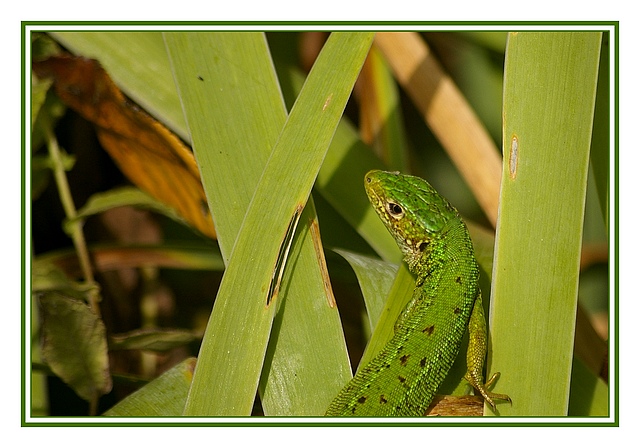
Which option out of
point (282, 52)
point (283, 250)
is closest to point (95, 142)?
point (282, 52)

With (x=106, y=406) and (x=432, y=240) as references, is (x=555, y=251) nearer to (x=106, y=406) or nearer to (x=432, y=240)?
(x=432, y=240)

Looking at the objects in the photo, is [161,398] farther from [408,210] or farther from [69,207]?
[408,210]

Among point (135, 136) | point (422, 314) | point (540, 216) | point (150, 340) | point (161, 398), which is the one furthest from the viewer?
point (135, 136)

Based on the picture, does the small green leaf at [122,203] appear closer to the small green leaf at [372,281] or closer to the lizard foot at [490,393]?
the small green leaf at [372,281]

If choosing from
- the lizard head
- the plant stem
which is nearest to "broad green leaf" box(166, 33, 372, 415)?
the lizard head

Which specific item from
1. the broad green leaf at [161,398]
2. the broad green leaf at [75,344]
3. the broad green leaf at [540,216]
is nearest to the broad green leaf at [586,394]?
the broad green leaf at [540,216]
